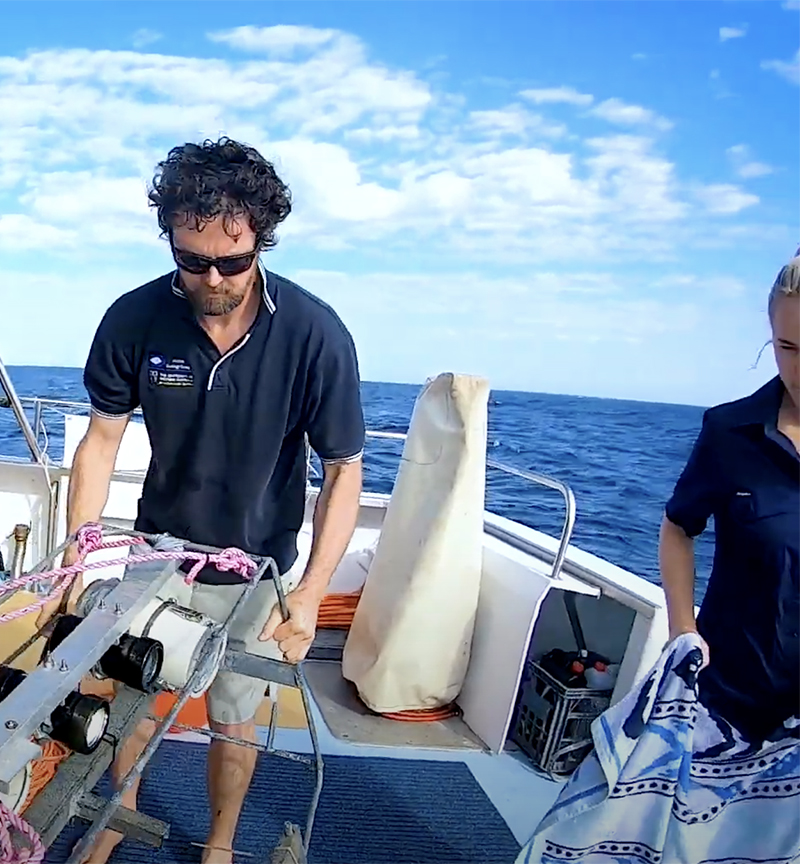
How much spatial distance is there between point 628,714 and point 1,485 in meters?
2.62

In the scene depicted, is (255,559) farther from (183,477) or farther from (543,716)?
(543,716)

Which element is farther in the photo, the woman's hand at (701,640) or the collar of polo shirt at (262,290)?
the collar of polo shirt at (262,290)

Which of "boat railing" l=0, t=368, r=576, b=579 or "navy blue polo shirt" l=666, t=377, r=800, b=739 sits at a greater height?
"navy blue polo shirt" l=666, t=377, r=800, b=739

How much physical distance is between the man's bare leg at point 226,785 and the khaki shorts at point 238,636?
4 cm

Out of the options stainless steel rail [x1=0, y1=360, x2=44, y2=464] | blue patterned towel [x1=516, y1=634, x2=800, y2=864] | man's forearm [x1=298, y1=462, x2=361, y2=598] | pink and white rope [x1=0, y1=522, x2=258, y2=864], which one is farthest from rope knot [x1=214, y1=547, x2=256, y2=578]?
stainless steel rail [x1=0, y1=360, x2=44, y2=464]

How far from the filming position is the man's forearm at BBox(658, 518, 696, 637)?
1055mm

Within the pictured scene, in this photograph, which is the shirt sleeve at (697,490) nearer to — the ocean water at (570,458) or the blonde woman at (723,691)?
the blonde woman at (723,691)

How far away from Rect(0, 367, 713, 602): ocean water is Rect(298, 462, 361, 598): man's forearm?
927 mm

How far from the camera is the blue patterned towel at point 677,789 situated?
36.6 inches

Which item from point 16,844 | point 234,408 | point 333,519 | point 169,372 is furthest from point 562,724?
point 16,844

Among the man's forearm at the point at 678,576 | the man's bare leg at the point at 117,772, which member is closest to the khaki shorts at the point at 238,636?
the man's bare leg at the point at 117,772

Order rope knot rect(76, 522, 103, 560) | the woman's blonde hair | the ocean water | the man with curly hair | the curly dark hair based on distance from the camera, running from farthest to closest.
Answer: the ocean water < the man with curly hair < the curly dark hair < rope knot rect(76, 522, 103, 560) < the woman's blonde hair

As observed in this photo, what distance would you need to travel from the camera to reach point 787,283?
2.29ft

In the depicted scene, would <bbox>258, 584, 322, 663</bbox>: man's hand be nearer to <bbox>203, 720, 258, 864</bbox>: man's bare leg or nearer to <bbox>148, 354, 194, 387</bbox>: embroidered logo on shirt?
<bbox>203, 720, 258, 864</bbox>: man's bare leg
